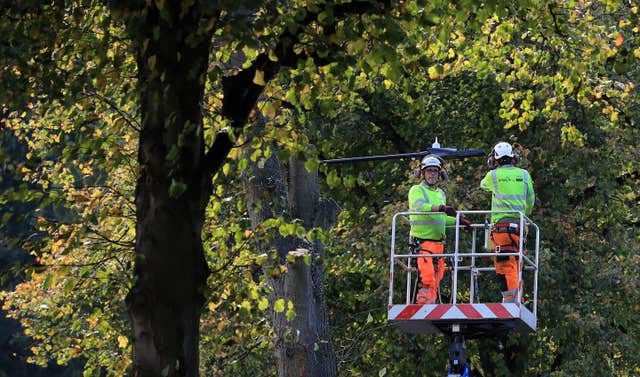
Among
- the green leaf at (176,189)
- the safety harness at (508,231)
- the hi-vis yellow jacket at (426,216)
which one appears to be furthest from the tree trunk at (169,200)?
the safety harness at (508,231)

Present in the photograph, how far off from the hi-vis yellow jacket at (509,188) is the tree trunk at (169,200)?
5.75 metres

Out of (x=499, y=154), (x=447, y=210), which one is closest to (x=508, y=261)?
(x=447, y=210)

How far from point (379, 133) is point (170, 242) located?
14812mm

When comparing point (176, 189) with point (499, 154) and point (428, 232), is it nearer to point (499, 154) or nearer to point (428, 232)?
point (499, 154)

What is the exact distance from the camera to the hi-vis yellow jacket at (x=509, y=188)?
15.6m

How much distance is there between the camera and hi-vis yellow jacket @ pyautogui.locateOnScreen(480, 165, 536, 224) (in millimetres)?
15594

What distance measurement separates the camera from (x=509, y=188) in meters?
15.6

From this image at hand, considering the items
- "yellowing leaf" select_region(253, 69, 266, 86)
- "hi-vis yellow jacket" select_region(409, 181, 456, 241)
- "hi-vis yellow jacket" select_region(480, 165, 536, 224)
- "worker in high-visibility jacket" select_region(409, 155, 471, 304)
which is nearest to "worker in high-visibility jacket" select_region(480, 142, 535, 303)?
"hi-vis yellow jacket" select_region(480, 165, 536, 224)

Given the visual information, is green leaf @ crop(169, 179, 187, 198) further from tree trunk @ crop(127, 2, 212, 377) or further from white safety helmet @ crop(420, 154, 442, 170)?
white safety helmet @ crop(420, 154, 442, 170)

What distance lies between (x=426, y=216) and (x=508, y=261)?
3.30 ft

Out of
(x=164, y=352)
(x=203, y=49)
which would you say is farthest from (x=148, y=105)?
(x=164, y=352)

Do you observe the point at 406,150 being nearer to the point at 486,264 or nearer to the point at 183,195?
the point at 486,264

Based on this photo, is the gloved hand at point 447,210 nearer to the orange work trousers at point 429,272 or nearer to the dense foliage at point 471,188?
the orange work trousers at point 429,272

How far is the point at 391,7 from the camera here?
1066 centimetres
